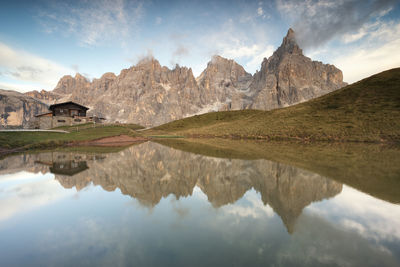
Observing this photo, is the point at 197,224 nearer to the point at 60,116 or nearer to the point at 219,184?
the point at 219,184

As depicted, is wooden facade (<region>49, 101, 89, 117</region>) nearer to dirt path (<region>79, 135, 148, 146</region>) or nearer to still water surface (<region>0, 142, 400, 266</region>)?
dirt path (<region>79, 135, 148, 146</region>)

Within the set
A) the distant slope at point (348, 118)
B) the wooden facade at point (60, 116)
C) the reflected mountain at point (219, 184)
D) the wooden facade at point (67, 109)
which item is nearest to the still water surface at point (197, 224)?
the reflected mountain at point (219, 184)

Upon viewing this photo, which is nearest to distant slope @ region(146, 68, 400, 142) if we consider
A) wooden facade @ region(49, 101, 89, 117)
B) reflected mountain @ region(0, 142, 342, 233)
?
reflected mountain @ region(0, 142, 342, 233)

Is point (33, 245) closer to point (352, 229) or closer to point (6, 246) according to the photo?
point (6, 246)

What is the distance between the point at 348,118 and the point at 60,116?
297 feet

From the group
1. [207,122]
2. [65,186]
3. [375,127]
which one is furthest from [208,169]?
[207,122]

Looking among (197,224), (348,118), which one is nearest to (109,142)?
(197,224)

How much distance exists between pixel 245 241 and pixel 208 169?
26.3 feet

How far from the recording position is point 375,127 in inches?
1502

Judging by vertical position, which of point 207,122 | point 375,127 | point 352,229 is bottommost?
point 352,229

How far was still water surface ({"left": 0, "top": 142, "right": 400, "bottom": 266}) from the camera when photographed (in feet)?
12.7

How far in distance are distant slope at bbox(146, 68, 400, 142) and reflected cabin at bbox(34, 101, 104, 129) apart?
46.6m

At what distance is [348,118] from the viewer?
4606 cm

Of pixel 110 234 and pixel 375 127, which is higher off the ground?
pixel 375 127
